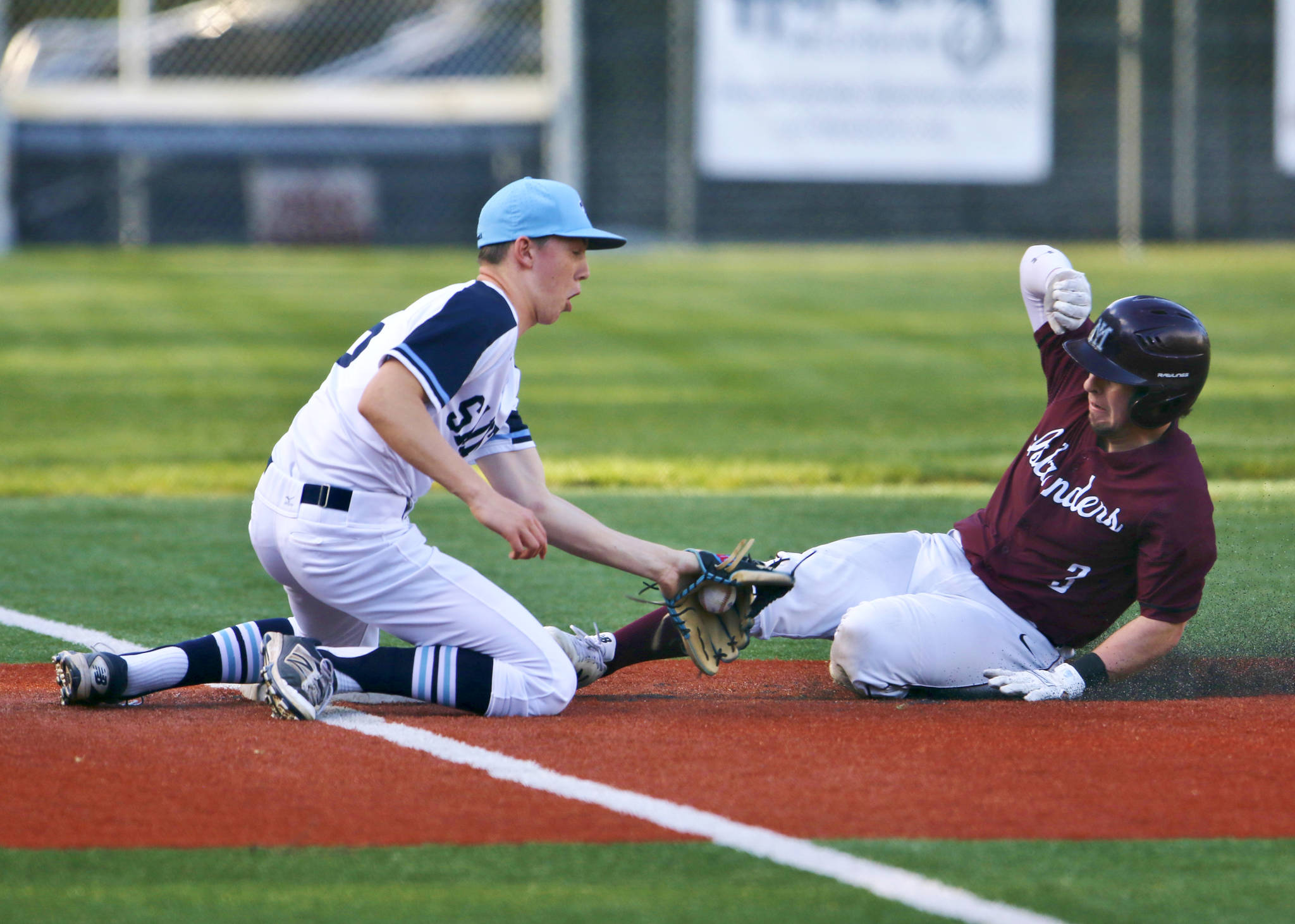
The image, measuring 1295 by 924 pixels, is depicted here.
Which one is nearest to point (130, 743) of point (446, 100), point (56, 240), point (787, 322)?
point (787, 322)

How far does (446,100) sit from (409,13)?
294cm

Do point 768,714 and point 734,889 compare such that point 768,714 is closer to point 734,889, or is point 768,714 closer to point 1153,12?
point 734,889

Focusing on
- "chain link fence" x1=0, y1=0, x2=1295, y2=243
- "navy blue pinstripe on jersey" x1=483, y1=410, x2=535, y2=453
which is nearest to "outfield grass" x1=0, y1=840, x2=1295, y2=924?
"navy blue pinstripe on jersey" x1=483, y1=410, x2=535, y2=453

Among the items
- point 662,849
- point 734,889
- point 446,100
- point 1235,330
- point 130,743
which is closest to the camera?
point 734,889

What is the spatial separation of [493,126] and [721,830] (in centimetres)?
1809

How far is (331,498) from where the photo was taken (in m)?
3.97

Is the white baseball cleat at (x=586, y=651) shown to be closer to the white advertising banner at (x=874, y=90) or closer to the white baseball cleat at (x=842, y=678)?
the white baseball cleat at (x=842, y=678)

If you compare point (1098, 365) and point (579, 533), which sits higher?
point (1098, 365)

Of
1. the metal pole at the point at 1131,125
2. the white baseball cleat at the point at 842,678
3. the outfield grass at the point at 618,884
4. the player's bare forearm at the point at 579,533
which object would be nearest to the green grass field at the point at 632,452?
the outfield grass at the point at 618,884

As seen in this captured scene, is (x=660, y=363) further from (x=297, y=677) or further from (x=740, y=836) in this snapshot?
(x=740, y=836)

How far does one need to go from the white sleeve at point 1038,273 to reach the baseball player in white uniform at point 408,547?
1270 mm

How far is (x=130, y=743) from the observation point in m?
3.69

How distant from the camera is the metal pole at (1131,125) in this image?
20.4m

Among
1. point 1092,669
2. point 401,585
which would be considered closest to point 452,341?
point 401,585
